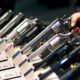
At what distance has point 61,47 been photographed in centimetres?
165

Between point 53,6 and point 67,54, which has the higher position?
point 53,6

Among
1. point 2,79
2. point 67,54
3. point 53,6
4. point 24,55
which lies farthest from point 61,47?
point 53,6

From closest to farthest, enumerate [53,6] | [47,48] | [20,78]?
[20,78] → [47,48] → [53,6]

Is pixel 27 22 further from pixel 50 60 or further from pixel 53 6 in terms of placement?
pixel 53 6

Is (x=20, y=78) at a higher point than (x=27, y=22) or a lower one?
lower

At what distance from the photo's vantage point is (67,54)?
63.4 inches

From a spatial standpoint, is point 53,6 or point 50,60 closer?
point 50,60

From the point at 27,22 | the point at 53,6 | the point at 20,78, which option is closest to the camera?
the point at 20,78

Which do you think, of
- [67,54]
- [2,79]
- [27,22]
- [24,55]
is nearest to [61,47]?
[67,54]

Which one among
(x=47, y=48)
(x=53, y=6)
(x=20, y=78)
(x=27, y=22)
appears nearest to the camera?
(x=20, y=78)

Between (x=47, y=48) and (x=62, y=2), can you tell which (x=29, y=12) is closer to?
(x=62, y=2)

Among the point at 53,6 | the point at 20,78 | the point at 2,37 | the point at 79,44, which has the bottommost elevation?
the point at 20,78

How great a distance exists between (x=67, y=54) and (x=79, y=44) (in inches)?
3.5

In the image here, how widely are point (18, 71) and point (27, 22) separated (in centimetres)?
52
